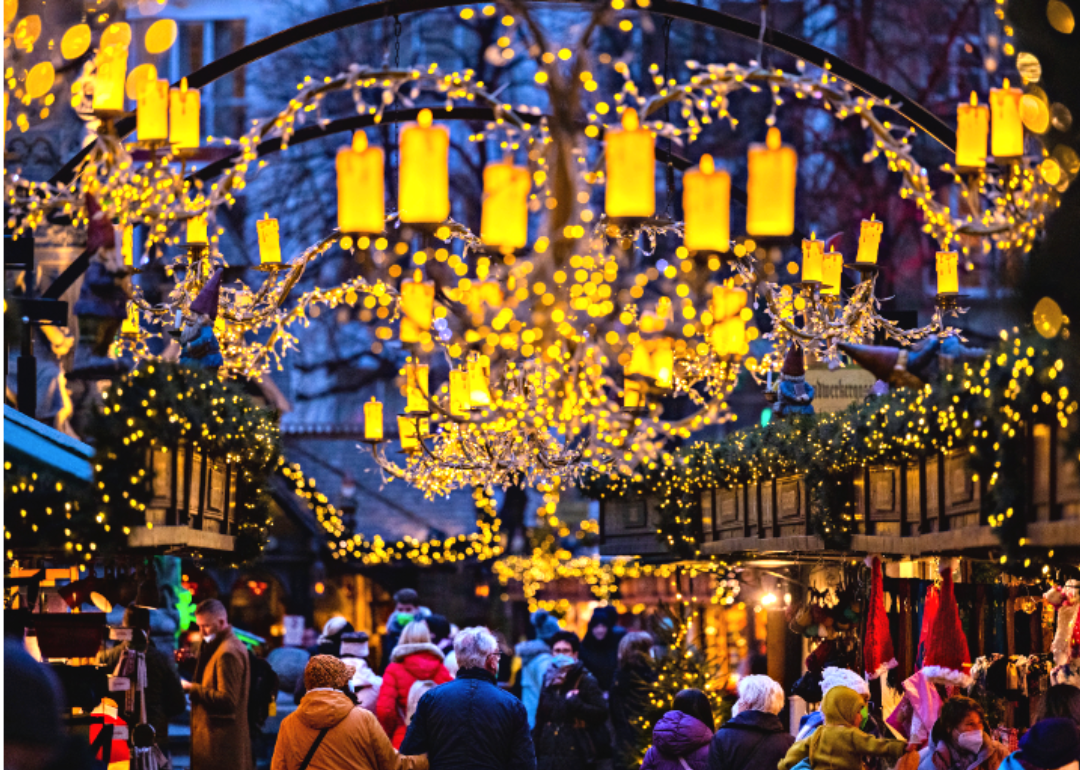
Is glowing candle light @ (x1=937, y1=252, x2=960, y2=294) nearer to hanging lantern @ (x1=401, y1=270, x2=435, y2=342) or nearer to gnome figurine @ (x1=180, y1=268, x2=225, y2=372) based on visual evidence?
hanging lantern @ (x1=401, y1=270, x2=435, y2=342)

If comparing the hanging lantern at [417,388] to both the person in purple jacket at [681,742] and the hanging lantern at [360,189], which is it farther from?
the hanging lantern at [360,189]

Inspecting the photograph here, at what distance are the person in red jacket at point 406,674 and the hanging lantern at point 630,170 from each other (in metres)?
6.02

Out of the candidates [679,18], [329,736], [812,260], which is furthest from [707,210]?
[329,736]

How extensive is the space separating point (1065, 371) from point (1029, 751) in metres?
1.95

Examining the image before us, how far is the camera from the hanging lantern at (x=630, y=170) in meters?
5.58

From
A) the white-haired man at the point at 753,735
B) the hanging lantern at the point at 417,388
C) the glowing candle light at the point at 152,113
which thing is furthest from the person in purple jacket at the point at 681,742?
the glowing candle light at the point at 152,113

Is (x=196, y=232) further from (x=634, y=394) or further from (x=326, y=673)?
(x=634, y=394)

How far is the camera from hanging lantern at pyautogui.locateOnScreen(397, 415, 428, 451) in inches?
458

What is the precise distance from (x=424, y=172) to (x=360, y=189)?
303 millimetres

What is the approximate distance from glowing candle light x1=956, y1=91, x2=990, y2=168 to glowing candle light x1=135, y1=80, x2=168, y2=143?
10.7 ft

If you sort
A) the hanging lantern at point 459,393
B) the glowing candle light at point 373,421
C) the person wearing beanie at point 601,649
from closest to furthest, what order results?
the hanging lantern at point 459,393
the glowing candle light at point 373,421
the person wearing beanie at point 601,649

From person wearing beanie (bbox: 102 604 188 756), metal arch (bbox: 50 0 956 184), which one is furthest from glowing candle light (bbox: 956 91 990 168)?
person wearing beanie (bbox: 102 604 188 756)

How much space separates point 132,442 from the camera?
324 inches

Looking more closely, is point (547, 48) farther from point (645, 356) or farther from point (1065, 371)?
point (645, 356)
